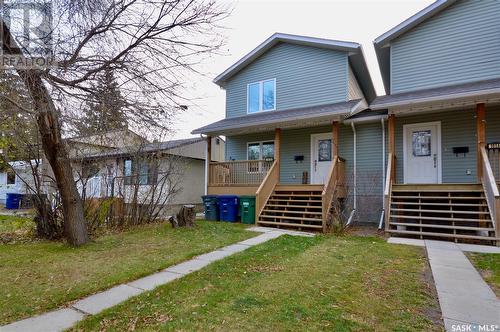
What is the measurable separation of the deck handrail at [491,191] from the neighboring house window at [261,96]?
7.75m

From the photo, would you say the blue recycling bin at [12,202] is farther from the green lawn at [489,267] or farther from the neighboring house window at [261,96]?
the green lawn at [489,267]

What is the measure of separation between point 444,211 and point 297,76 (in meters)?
7.60

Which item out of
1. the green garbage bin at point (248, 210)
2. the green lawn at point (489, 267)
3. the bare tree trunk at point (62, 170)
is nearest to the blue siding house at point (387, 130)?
the green garbage bin at point (248, 210)

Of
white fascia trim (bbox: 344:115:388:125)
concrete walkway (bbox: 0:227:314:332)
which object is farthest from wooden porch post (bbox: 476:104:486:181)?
concrete walkway (bbox: 0:227:314:332)

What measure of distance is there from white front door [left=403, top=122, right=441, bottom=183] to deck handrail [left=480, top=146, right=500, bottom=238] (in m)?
1.70

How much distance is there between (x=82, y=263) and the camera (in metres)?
5.39

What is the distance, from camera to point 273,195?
11.1m

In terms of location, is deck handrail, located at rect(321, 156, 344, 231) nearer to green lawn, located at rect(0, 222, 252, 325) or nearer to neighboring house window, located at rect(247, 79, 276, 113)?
green lawn, located at rect(0, 222, 252, 325)

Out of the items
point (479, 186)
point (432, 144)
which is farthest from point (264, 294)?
point (432, 144)

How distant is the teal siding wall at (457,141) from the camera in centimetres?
935

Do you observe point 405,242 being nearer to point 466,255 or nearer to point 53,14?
point 466,255

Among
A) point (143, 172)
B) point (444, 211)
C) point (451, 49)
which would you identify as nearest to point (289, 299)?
point (444, 211)

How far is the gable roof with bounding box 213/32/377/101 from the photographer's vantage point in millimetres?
11391

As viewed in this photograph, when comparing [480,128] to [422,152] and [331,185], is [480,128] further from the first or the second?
[331,185]
